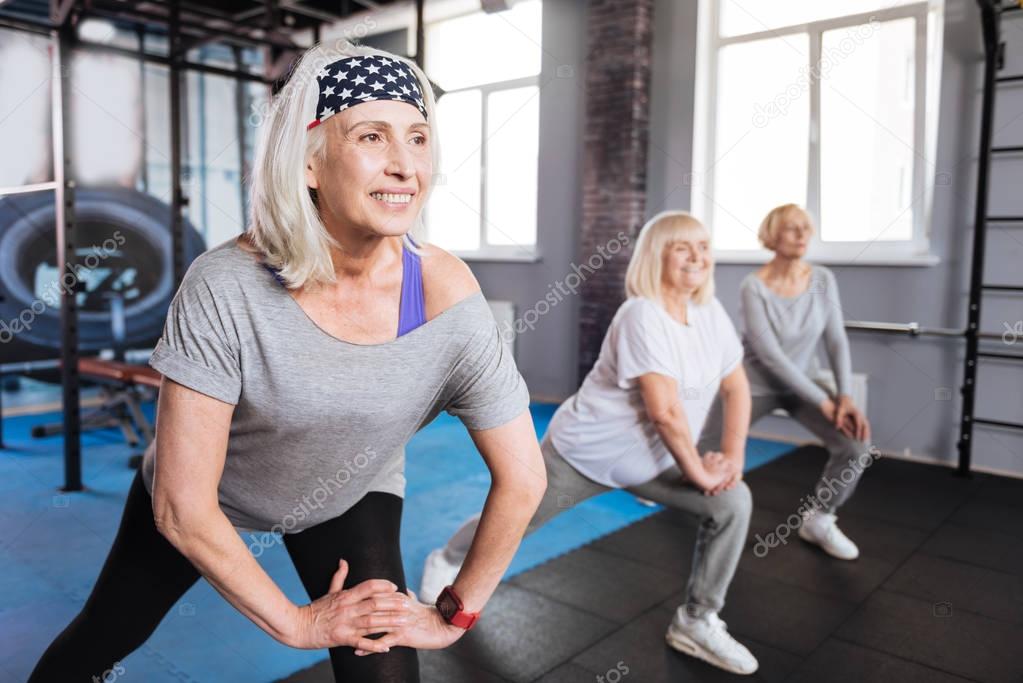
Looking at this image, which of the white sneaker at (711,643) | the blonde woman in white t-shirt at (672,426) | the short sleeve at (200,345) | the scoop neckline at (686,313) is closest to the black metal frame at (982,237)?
the blonde woman in white t-shirt at (672,426)

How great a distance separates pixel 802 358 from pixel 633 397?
1.29 metres

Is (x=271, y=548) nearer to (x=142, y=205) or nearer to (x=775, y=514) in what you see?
(x=775, y=514)

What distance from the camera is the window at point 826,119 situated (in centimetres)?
425

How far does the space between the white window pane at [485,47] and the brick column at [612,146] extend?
0.80 m

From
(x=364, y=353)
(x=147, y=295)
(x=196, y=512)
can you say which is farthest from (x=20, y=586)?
(x=147, y=295)

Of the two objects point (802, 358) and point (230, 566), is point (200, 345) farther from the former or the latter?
point (802, 358)

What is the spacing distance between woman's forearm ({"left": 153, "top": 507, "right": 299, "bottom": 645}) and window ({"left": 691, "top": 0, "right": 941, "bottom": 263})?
13.5 feet

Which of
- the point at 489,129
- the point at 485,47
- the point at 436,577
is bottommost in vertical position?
the point at 436,577

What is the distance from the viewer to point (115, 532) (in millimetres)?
2975

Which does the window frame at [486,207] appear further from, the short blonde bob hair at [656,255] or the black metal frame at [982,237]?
the short blonde bob hair at [656,255]

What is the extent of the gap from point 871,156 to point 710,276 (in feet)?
9.16

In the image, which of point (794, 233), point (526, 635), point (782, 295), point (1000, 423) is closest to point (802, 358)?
point (782, 295)

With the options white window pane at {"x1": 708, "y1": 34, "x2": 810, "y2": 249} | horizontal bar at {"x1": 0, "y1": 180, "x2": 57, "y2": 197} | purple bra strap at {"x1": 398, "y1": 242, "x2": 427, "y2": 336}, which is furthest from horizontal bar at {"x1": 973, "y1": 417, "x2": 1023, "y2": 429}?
horizontal bar at {"x1": 0, "y1": 180, "x2": 57, "y2": 197}

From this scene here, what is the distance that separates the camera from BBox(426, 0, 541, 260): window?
6.02 meters
